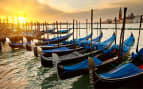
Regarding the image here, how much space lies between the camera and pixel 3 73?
7395 mm

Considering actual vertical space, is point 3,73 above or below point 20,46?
below

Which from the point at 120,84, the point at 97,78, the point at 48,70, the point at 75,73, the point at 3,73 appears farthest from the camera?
the point at 48,70

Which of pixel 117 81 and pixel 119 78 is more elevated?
pixel 119 78

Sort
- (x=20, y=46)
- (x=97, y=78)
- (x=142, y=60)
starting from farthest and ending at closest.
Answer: (x=20, y=46), (x=142, y=60), (x=97, y=78)

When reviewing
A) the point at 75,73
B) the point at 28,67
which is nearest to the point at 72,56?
the point at 75,73

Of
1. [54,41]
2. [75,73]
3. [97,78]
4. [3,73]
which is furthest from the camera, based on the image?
[54,41]

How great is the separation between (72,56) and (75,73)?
2.49m

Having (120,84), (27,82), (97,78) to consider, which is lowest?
(27,82)

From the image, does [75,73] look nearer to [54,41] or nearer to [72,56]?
[72,56]

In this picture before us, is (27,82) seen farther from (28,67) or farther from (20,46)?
(20,46)

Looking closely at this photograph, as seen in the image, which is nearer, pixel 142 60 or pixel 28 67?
pixel 142 60

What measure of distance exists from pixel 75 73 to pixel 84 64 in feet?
2.26

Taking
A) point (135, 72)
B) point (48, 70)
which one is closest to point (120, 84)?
point (135, 72)

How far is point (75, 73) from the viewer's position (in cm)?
598
